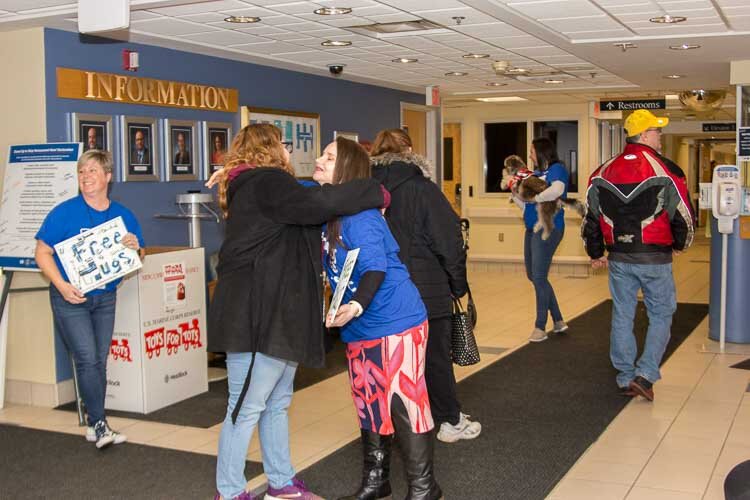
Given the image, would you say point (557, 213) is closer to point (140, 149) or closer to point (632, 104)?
point (140, 149)

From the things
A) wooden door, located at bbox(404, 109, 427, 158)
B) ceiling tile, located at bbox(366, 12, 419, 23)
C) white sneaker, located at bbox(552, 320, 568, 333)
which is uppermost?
ceiling tile, located at bbox(366, 12, 419, 23)

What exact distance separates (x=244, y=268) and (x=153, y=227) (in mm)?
3175

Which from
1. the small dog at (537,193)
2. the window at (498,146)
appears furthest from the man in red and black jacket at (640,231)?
the window at (498,146)

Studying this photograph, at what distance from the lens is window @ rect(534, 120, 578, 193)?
12.6 metres

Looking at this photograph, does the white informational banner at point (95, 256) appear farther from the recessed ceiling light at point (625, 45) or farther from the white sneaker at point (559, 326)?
the white sneaker at point (559, 326)

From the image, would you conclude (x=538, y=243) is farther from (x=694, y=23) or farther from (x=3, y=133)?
(x=3, y=133)

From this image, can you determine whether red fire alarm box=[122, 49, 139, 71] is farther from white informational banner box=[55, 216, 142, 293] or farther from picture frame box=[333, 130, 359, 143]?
picture frame box=[333, 130, 359, 143]

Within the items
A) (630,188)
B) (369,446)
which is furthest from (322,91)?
→ (369,446)

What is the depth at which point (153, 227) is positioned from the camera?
6.30 metres

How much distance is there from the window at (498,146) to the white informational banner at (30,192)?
28.0ft

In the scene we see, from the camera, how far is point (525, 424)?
4.96 m

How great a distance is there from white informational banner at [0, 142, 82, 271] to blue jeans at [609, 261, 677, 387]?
3.25 m

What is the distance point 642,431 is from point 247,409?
241 centimetres

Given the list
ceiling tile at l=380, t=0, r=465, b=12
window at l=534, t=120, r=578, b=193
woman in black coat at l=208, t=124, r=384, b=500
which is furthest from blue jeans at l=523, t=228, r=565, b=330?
window at l=534, t=120, r=578, b=193
